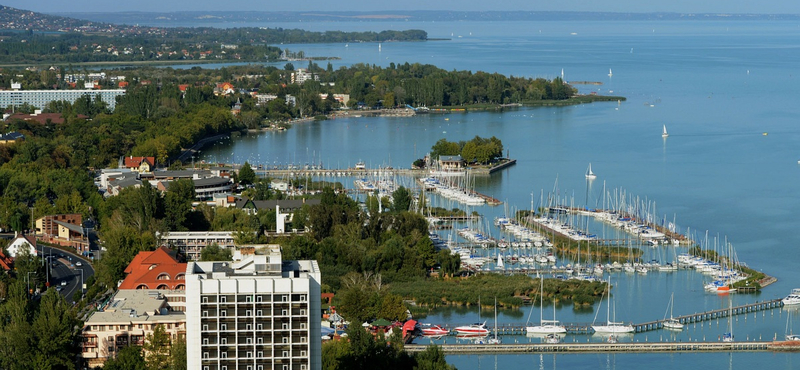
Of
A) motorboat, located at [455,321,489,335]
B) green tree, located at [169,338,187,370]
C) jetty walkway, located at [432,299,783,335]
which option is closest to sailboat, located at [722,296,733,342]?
jetty walkway, located at [432,299,783,335]

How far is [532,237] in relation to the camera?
752 inches

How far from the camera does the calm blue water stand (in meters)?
14.7

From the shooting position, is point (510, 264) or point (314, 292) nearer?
point (314, 292)

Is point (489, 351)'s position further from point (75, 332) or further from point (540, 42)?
point (540, 42)

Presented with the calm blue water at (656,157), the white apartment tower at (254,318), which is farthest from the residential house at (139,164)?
the white apartment tower at (254,318)

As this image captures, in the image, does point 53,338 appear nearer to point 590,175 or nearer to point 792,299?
point 792,299

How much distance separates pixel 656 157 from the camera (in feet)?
96.7

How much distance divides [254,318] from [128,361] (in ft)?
9.64

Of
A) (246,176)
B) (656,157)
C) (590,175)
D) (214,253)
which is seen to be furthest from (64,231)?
(656,157)

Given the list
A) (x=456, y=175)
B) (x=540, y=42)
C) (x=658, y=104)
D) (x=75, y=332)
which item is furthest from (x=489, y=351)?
(x=540, y=42)

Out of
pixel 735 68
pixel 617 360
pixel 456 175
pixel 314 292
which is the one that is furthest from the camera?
pixel 735 68

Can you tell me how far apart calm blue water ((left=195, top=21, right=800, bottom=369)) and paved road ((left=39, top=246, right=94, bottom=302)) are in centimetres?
438

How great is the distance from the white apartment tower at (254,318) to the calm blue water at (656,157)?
4725mm

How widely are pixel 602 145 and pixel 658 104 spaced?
1150cm
